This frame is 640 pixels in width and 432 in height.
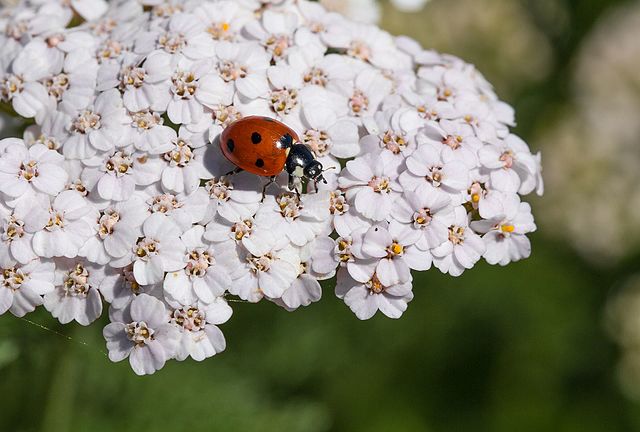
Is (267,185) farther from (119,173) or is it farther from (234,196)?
(119,173)

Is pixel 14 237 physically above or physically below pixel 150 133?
below

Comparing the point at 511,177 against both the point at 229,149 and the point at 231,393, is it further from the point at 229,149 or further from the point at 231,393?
the point at 231,393

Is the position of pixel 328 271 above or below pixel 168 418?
above

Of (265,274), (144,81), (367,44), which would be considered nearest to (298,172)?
(265,274)

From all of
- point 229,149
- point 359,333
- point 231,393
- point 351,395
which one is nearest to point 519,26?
point 359,333

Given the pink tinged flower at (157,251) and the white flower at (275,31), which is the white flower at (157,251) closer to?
the pink tinged flower at (157,251)
